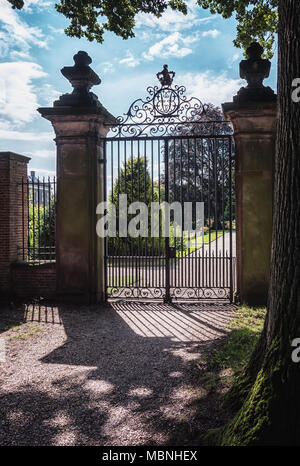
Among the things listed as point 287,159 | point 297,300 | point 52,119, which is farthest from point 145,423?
point 52,119

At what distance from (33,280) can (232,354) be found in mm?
4961

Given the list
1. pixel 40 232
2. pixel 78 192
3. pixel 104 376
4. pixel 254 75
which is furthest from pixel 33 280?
pixel 254 75

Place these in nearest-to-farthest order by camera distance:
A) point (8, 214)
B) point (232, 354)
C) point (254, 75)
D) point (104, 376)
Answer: point (104, 376), point (232, 354), point (254, 75), point (8, 214)

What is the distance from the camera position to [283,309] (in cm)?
243

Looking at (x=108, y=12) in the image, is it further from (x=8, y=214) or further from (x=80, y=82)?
(x=8, y=214)

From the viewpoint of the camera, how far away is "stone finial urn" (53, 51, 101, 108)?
23.8ft

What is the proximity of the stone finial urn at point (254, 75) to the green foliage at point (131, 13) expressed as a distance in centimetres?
181

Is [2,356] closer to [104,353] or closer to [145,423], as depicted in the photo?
[104,353]

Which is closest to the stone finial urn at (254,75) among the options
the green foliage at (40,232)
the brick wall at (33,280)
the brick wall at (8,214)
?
the green foliage at (40,232)

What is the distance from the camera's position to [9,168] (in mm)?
7664

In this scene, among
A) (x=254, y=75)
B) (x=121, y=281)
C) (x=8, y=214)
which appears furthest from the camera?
(x=121, y=281)

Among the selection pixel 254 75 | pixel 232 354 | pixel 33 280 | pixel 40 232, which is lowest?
pixel 232 354

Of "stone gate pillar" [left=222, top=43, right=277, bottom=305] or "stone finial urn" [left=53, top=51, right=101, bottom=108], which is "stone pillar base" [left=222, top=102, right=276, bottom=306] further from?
"stone finial urn" [left=53, top=51, right=101, bottom=108]

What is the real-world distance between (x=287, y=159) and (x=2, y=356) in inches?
166
